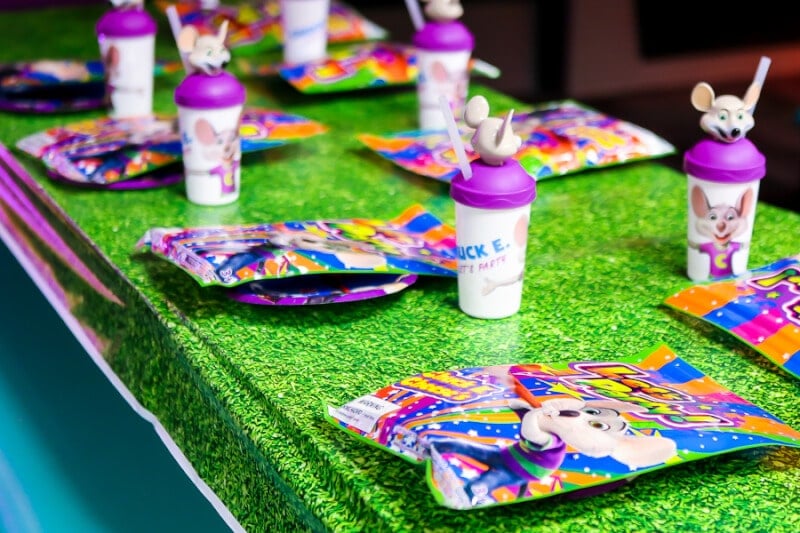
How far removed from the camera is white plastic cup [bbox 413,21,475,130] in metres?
Answer: 1.71

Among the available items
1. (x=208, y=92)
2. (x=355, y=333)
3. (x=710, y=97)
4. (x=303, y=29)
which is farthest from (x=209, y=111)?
(x=303, y=29)

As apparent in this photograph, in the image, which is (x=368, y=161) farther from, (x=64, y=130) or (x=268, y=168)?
(x=64, y=130)

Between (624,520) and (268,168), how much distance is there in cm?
101

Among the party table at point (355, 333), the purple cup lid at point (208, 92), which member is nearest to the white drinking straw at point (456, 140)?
the party table at point (355, 333)

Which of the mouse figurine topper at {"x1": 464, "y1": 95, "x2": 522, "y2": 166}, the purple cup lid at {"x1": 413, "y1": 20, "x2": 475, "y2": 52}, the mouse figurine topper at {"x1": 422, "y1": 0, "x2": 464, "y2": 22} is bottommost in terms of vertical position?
the purple cup lid at {"x1": 413, "y1": 20, "x2": 475, "y2": 52}

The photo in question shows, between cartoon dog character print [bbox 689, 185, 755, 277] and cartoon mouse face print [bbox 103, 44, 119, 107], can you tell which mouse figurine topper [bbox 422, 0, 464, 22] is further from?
cartoon dog character print [bbox 689, 185, 755, 277]

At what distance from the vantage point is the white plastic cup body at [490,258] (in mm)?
1099

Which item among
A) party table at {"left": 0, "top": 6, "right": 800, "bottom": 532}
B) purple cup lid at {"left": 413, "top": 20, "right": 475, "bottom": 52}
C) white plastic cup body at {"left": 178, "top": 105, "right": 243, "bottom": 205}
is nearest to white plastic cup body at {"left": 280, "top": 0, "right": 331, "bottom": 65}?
party table at {"left": 0, "top": 6, "right": 800, "bottom": 532}

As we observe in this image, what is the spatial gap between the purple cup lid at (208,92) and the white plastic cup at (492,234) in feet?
1.37

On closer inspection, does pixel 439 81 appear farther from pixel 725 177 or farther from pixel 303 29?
pixel 725 177

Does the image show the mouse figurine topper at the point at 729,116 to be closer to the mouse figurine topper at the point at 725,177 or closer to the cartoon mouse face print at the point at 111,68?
the mouse figurine topper at the point at 725,177

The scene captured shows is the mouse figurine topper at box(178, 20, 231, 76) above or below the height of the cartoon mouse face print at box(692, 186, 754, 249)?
above

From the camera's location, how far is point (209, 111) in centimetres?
140

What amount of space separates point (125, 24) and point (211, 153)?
1.39 ft
